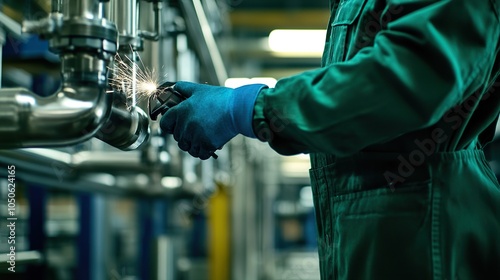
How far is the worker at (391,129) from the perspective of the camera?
0.89 m

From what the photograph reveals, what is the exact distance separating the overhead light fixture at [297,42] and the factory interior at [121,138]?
1 cm

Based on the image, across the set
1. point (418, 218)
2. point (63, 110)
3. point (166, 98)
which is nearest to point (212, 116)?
point (166, 98)

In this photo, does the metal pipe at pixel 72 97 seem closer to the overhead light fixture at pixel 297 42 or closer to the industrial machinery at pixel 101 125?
the industrial machinery at pixel 101 125

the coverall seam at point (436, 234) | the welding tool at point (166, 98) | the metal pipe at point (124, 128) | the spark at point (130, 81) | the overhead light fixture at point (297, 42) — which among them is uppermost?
the overhead light fixture at point (297, 42)

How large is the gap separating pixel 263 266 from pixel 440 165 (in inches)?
249

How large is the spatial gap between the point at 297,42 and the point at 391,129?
15.3 feet

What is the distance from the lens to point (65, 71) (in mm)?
903

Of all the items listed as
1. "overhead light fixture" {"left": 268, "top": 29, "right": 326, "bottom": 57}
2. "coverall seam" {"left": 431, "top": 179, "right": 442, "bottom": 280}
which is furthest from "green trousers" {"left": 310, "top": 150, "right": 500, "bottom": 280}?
"overhead light fixture" {"left": 268, "top": 29, "right": 326, "bottom": 57}

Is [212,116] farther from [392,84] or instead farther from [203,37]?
[203,37]

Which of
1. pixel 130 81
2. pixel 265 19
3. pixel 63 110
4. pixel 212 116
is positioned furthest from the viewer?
pixel 265 19

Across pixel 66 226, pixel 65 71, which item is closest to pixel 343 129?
pixel 65 71

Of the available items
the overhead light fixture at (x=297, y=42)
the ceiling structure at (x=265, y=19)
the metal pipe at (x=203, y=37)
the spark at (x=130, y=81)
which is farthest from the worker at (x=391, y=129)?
the overhead light fixture at (x=297, y=42)

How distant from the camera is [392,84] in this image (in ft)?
2.89

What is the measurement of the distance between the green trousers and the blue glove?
8.2 inches
